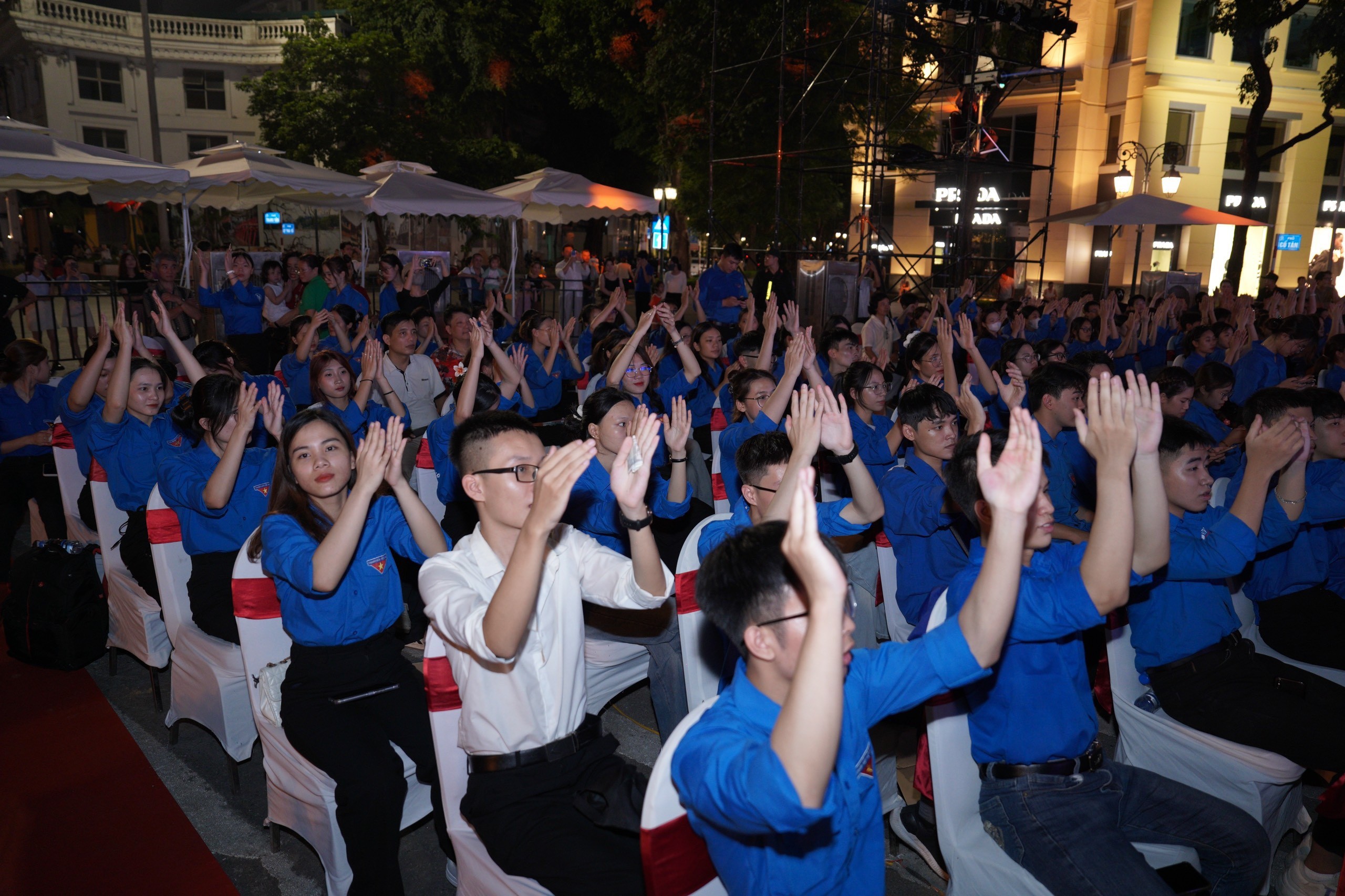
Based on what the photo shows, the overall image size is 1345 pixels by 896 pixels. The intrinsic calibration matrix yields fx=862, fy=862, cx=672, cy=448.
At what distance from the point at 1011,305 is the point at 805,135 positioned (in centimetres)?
702

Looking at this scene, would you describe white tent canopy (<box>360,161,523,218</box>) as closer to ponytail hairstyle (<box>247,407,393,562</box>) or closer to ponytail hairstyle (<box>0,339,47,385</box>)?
ponytail hairstyle (<box>0,339,47,385</box>)

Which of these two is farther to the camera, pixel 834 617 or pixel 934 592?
pixel 934 592

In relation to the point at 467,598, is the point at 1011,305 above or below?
above

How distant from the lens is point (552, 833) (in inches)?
83.8

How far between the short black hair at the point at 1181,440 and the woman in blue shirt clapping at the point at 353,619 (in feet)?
7.86

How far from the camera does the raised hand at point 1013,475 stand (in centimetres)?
178

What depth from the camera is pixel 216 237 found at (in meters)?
27.8

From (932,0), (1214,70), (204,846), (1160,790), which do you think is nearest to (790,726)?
(1160,790)

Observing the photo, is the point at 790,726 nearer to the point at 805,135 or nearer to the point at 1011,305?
the point at 1011,305

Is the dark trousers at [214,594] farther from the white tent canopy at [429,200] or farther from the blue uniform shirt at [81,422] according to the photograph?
the white tent canopy at [429,200]

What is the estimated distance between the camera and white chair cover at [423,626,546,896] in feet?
7.38

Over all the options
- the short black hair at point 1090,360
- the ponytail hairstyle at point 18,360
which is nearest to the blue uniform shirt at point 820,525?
the short black hair at point 1090,360

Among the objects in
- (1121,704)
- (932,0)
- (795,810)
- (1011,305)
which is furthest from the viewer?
(932,0)

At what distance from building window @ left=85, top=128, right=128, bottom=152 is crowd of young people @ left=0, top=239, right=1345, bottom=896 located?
39.6 metres
